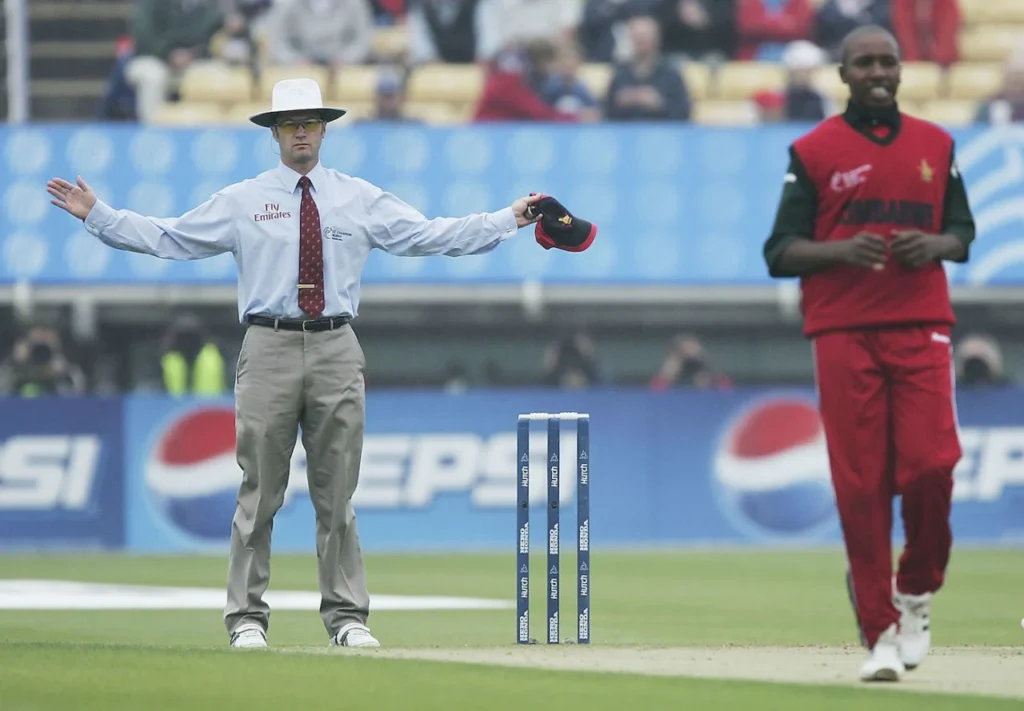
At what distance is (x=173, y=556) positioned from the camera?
17.2 metres

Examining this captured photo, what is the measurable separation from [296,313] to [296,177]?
605 mm

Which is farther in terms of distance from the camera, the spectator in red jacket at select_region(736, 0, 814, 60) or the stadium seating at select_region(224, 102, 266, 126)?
the spectator in red jacket at select_region(736, 0, 814, 60)

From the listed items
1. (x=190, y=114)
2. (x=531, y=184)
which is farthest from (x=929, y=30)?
(x=190, y=114)

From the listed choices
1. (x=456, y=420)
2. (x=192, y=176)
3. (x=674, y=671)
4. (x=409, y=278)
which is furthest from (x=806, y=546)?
(x=674, y=671)

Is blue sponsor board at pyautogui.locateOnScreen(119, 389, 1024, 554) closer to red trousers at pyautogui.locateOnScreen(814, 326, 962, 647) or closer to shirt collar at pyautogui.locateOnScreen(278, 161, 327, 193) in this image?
shirt collar at pyautogui.locateOnScreen(278, 161, 327, 193)

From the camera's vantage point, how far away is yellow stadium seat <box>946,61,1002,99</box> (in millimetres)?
22031

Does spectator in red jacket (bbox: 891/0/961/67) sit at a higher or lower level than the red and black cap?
higher

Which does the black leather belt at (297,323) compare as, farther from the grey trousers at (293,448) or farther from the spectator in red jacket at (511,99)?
the spectator in red jacket at (511,99)

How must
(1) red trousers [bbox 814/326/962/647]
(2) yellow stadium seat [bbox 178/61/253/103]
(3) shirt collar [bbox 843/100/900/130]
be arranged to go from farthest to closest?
(2) yellow stadium seat [bbox 178/61/253/103], (3) shirt collar [bbox 843/100/900/130], (1) red trousers [bbox 814/326/962/647]

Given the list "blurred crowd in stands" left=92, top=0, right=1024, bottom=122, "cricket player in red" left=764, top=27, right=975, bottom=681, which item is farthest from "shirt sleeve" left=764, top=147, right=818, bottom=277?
"blurred crowd in stands" left=92, top=0, right=1024, bottom=122

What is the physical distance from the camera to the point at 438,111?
21359 mm

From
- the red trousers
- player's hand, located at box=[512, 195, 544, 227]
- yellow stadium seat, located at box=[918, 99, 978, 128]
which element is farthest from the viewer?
yellow stadium seat, located at box=[918, 99, 978, 128]

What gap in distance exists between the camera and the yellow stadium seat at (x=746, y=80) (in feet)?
71.1

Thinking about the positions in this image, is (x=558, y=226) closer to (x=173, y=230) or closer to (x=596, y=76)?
(x=173, y=230)
